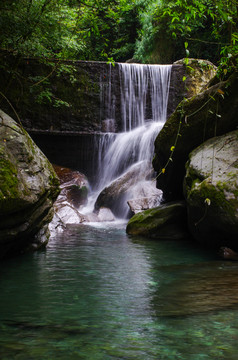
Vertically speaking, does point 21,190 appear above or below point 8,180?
below

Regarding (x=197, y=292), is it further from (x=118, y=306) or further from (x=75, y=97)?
(x=75, y=97)

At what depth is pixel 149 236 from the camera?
8.17 m

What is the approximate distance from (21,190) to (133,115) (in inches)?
492

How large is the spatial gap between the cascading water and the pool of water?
8.60 meters

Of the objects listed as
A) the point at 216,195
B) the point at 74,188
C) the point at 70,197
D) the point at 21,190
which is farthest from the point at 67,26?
the point at 216,195

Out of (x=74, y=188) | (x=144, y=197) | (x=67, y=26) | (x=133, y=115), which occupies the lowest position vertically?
(x=144, y=197)

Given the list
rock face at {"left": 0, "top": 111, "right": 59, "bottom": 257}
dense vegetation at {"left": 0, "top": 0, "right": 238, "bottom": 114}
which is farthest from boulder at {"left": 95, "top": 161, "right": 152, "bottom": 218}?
rock face at {"left": 0, "top": 111, "right": 59, "bottom": 257}

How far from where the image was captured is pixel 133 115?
1698 centimetres

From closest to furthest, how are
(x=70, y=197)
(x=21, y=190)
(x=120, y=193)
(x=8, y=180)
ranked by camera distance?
(x=8, y=180) → (x=21, y=190) → (x=120, y=193) → (x=70, y=197)

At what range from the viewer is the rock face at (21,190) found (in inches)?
194

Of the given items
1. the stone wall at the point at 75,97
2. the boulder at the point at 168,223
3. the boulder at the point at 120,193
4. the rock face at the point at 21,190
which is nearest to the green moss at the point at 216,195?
the boulder at the point at 168,223

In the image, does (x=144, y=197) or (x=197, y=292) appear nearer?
(x=197, y=292)

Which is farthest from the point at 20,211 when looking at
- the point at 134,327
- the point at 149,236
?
the point at 149,236

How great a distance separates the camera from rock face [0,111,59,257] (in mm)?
4917
